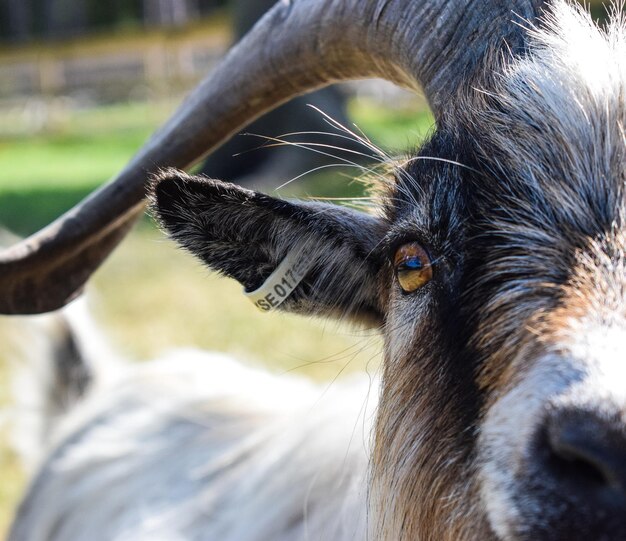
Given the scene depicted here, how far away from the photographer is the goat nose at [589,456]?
1.79m

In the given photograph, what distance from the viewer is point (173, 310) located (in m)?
9.80

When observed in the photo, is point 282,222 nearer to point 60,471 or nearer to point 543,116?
point 543,116

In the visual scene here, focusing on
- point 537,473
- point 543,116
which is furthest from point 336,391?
point 537,473

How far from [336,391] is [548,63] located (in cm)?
197

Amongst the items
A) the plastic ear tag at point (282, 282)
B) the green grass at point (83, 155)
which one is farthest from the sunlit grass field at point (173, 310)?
the plastic ear tag at point (282, 282)

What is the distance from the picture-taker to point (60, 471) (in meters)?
4.76

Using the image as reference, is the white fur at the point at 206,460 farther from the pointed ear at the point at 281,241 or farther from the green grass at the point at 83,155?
the green grass at the point at 83,155

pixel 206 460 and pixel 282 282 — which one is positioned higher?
pixel 282 282

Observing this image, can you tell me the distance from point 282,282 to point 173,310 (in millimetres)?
7078

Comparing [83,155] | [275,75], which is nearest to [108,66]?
[83,155]

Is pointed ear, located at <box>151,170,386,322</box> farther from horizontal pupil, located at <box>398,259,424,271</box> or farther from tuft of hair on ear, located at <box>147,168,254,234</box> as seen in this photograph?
horizontal pupil, located at <box>398,259,424,271</box>

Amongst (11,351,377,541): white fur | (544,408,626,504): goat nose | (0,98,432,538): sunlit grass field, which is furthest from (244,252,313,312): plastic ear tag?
(544,408,626,504): goat nose

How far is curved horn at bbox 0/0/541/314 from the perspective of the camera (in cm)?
281

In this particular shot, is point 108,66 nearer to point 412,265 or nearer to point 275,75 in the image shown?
point 275,75
